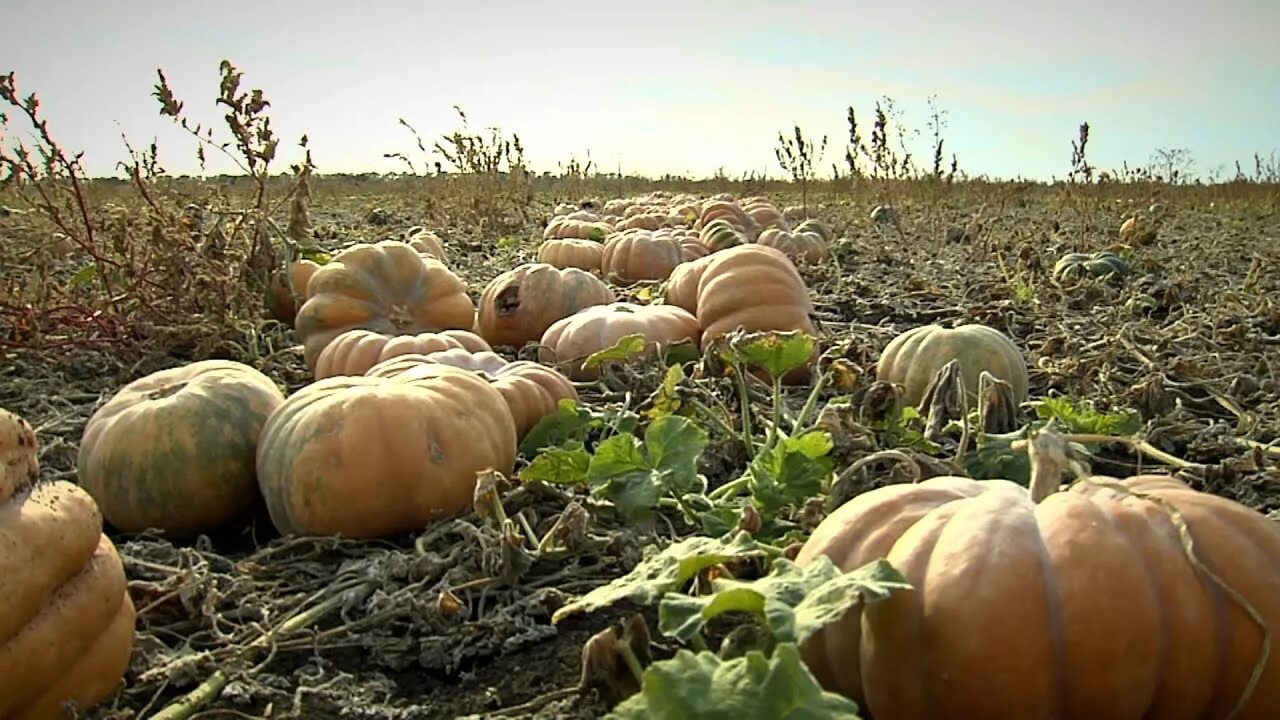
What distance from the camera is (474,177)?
14.2 m

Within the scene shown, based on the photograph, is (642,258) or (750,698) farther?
(642,258)

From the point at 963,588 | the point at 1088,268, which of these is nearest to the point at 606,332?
the point at 963,588

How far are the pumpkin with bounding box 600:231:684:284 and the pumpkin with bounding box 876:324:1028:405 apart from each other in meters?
3.15

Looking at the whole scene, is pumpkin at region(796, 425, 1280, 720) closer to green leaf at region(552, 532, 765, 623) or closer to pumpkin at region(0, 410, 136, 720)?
green leaf at region(552, 532, 765, 623)

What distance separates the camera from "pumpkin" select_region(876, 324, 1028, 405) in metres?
3.72

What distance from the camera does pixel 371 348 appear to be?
13.5ft

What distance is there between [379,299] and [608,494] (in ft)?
8.00

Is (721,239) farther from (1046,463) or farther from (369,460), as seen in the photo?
(1046,463)

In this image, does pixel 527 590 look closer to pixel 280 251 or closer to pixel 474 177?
pixel 280 251

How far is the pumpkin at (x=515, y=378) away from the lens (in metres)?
3.46

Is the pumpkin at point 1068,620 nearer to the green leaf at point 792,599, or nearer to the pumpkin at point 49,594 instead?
the green leaf at point 792,599

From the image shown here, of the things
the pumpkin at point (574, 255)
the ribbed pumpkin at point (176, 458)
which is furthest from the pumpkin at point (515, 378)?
the pumpkin at point (574, 255)

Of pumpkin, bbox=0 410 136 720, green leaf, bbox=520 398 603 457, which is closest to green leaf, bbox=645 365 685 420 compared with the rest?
green leaf, bbox=520 398 603 457

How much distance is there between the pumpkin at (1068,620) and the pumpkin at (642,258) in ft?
17.3
